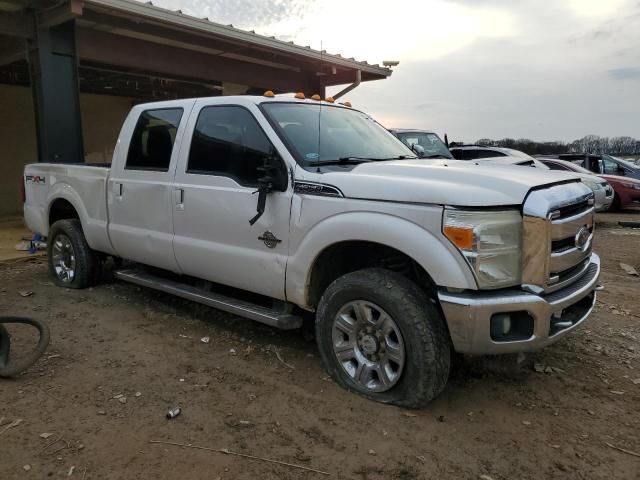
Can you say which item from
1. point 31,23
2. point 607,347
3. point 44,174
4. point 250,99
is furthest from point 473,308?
point 31,23

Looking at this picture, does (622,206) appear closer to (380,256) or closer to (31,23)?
(380,256)

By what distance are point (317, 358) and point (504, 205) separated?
1.93 metres

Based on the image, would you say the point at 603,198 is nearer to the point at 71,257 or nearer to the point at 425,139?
the point at 425,139

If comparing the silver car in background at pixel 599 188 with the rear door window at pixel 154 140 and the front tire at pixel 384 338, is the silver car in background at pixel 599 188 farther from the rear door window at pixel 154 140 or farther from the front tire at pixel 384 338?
the front tire at pixel 384 338

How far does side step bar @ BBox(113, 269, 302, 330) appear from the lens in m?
3.90

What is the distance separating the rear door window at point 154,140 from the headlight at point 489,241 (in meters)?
2.77

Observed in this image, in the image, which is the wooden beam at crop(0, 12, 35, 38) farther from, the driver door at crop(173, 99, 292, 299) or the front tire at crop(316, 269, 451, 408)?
the front tire at crop(316, 269, 451, 408)

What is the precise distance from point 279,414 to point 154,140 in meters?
2.86

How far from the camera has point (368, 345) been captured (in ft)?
11.2

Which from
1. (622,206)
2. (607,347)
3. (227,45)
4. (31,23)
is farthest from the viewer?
(622,206)

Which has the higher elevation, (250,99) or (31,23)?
(31,23)

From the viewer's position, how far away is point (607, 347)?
4.38m

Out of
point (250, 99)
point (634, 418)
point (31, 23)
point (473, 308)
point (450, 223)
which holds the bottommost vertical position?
point (634, 418)

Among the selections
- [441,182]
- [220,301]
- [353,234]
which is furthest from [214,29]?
[441,182]
